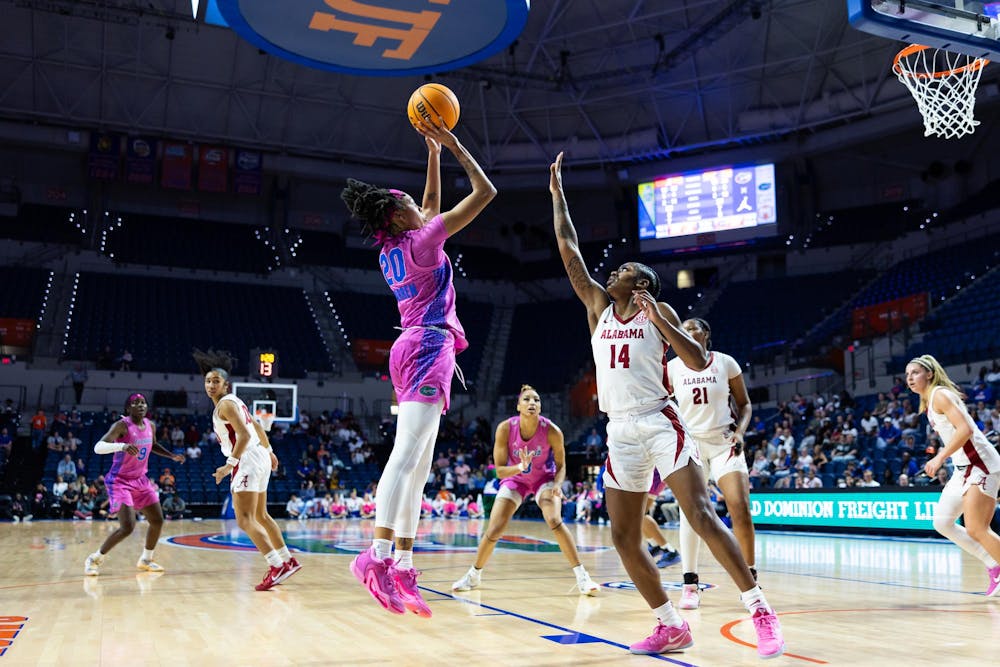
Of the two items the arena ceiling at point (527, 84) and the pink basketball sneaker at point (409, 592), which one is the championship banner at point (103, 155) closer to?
the arena ceiling at point (527, 84)

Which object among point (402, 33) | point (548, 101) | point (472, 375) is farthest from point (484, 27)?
point (472, 375)

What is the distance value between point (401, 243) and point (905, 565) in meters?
7.92

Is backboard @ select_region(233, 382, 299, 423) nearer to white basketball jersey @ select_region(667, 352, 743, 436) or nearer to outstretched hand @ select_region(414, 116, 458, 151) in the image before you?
white basketball jersey @ select_region(667, 352, 743, 436)

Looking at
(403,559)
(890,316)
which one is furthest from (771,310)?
(403,559)

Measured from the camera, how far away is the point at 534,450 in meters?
7.85

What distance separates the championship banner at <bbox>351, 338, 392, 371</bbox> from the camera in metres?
31.2

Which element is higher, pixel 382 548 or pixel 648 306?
pixel 648 306

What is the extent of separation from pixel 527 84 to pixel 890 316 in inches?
480

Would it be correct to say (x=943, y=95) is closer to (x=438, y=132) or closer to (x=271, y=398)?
(x=438, y=132)

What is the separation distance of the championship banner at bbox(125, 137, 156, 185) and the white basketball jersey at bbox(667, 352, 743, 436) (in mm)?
26708

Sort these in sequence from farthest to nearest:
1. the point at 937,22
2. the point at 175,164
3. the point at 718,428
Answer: the point at 175,164, the point at 937,22, the point at 718,428

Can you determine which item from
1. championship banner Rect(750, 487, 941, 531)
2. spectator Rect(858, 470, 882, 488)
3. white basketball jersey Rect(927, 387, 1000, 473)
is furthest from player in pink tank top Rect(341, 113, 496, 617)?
spectator Rect(858, 470, 882, 488)

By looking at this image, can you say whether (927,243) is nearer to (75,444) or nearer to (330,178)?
(330,178)

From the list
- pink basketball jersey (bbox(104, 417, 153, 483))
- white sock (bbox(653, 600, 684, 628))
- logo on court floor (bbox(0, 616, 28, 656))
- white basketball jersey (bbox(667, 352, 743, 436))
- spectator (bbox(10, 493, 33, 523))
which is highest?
white basketball jersey (bbox(667, 352, 743, 436))
